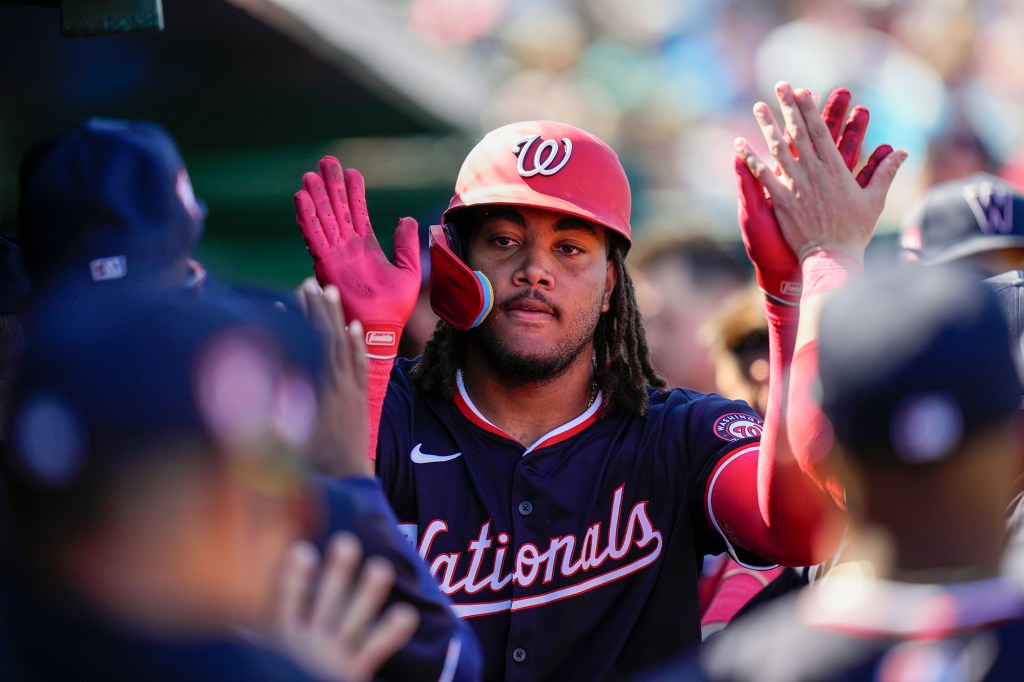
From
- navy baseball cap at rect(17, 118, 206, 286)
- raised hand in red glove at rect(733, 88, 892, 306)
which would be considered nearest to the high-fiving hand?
raised hand in red glove at rect(733, 88, 892, 306)

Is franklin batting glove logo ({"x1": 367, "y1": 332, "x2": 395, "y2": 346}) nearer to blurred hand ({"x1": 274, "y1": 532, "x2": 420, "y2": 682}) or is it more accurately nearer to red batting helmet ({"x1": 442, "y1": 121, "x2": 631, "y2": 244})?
red batting helmet ({"x1": 442, "y1": 121, "x2": 631, "y2": 244})

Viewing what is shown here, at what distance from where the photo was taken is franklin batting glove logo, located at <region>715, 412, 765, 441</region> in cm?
270

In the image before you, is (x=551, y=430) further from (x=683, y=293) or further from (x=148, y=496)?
(x=683, y=293)

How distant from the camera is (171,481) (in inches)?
51.3

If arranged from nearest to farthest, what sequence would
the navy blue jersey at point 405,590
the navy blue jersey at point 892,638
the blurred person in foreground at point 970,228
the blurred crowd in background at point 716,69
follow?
the navy blue jersey at point 892,638, the navy blue jersey at point 405,590, the blurred person in foreground at point 970,228, the blurred crowd in background at point 716,69

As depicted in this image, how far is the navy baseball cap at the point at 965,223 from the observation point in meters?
3.72

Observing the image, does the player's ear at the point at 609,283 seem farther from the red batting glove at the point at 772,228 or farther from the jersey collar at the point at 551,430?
the red batting glove at the point at 772,228

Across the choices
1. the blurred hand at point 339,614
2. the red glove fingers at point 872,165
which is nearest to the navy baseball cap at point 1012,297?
the red glove fingers at point 872,165

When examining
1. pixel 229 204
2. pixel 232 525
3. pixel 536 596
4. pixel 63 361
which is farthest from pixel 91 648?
pixel 229 204

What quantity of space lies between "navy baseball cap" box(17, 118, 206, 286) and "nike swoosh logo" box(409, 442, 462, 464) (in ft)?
2.70

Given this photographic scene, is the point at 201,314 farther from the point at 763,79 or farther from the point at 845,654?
the point at 763,79

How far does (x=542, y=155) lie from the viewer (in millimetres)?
2824

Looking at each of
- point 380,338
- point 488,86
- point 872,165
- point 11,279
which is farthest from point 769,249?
Answer: point 488,86

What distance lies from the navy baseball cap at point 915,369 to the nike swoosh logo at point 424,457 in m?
1.32
